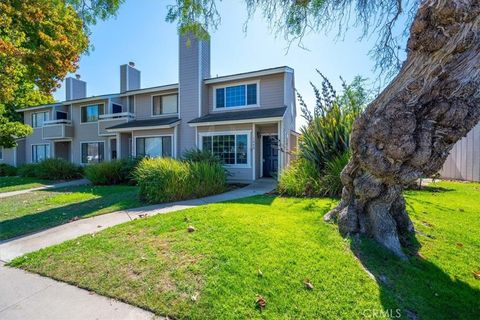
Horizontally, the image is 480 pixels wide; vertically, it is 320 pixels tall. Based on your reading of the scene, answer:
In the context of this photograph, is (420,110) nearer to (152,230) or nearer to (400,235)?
(400,235)

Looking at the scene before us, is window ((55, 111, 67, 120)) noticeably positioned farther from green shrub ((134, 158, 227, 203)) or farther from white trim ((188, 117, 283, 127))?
green shrub ((134, 158, 227, 203))

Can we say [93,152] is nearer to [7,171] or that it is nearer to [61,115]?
[61,115]

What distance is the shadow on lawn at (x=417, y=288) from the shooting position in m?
3.13

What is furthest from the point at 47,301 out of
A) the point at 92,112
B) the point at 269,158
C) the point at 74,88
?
the point at 74,88

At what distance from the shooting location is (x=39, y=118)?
25.8 metres

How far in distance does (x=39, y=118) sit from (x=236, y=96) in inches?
834

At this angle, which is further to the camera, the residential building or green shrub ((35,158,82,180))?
green shrub ((35,158,82,180))

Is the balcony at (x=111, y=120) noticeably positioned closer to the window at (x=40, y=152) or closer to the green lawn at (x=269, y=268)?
the window at (x=40, y=152)

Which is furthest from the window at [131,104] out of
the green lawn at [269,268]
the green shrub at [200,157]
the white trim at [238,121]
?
the green lawn at [269,268]

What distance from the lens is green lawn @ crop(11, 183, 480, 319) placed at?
10.3ft

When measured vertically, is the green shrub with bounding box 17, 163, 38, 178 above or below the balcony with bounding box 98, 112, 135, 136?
below

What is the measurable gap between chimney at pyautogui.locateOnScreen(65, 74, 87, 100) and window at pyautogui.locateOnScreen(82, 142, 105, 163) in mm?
7676

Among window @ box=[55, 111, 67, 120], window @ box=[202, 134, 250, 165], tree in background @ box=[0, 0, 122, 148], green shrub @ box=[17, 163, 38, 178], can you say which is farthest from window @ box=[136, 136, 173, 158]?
window @ box=[55, 111, 67, 120]

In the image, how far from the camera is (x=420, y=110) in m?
3.77
